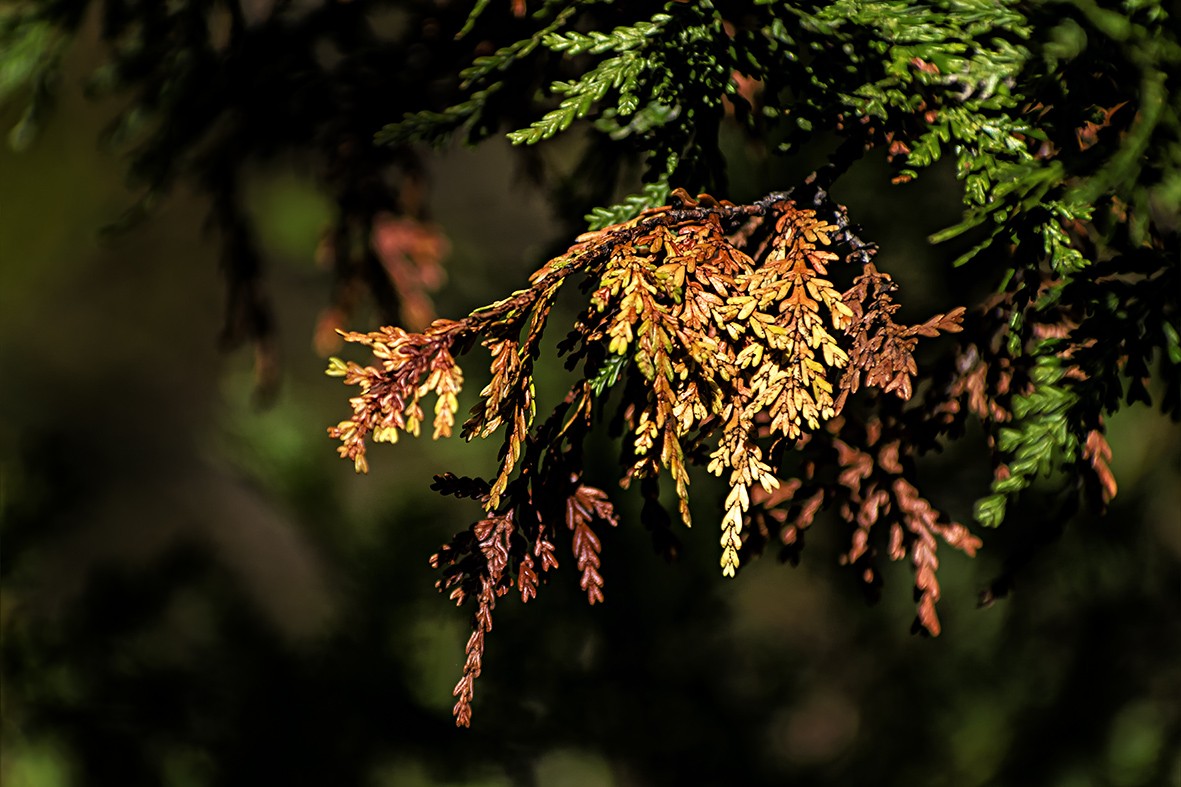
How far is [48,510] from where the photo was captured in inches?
85.7

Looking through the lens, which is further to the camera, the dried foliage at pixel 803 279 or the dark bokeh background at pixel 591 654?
the dark bokeh background at pixel 591 654

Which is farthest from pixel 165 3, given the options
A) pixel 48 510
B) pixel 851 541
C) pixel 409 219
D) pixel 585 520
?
pixel 48 510

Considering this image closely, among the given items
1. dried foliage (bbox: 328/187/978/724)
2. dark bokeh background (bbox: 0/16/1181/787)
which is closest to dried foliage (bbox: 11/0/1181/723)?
dried foliage (bbox: 328/187/978/724)

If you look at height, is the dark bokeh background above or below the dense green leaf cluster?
below

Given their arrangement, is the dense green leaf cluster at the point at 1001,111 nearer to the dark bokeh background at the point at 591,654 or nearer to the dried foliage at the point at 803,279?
the dried foliage at the point at 803,279

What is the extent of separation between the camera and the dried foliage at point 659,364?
2.38ft

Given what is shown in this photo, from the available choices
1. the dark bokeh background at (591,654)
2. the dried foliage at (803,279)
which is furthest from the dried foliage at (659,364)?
the dark bokeh background at (591,654)

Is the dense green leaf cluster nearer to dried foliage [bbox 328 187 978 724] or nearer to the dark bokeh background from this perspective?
dried foliage [bbox 328 187 978 724]

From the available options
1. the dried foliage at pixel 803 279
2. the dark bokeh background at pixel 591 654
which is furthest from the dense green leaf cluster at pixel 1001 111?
the dark bokeh background at pixel 591 654

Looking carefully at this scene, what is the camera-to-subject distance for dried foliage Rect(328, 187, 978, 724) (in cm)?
72

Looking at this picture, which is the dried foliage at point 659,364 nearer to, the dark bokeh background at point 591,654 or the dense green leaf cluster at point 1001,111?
the dense green leaf cluster at point 1001,111

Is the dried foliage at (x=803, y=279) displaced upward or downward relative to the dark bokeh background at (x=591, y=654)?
upward

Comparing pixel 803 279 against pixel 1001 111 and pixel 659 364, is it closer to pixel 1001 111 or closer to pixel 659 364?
pixel 659 364

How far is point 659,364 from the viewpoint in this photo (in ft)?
2.30
